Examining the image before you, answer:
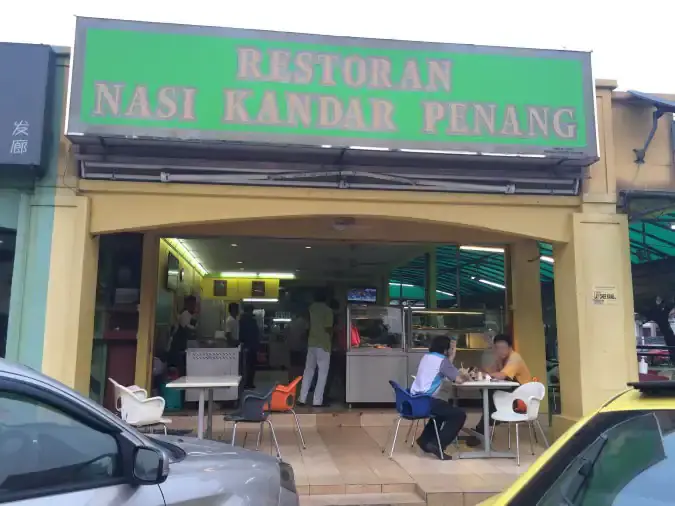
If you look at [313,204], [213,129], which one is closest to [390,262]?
[313,204]

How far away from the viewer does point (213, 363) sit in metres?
8.63

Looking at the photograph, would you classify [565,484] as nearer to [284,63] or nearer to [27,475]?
[27,475]

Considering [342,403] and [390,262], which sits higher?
[390,262]

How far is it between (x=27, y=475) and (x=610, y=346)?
6057 mm

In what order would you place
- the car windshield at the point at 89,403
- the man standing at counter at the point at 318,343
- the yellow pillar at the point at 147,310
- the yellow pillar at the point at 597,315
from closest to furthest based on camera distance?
the car windshield at the point at 89,403
the yellow pillar at the point at 597,315
the yellow pillar at the point at 147,310
the man standing at counter at the point at 318,343

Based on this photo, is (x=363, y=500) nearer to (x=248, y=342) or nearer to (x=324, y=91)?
(x=324, y=91)

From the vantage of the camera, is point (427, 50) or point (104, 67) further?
point (427, 50)

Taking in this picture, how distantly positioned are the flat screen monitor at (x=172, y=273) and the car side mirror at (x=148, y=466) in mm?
7388

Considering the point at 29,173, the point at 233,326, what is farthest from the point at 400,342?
the point at 29,173

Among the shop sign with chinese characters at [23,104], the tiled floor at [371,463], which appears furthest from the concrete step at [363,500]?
the shop sign with chinese characters at [23,104]

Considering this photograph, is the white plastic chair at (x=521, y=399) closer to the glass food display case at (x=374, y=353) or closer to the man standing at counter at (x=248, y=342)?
the glass food display case at (x=374, y=353)

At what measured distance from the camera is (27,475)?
6.81 ft

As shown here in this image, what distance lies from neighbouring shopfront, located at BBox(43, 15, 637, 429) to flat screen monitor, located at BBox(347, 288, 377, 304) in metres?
→ 8.17

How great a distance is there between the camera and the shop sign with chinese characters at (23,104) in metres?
5.76
